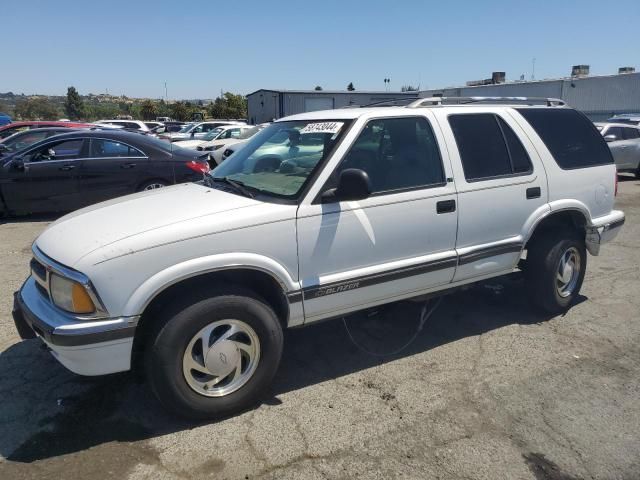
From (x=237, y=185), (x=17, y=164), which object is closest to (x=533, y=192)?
(x=237, y=185)

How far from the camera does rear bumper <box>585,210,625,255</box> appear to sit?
4.75 meters

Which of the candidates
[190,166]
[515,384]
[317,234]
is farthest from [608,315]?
[190,166]

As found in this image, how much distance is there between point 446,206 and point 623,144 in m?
13.6

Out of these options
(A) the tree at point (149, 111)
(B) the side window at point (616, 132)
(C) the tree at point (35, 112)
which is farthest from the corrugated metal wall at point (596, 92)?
(C) the tree at point (35, 112)

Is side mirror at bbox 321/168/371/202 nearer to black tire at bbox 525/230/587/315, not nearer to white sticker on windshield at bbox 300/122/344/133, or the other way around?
white sticker on windshield at bbox 300/122/344/133

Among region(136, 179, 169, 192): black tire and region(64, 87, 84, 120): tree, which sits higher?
region(64, 87, 84, 120): tree

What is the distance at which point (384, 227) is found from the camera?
3506 mm

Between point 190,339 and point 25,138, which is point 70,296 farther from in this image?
point 25,138

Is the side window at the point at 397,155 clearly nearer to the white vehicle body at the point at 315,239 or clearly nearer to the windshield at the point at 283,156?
the white vehicle body at the point at 315,239

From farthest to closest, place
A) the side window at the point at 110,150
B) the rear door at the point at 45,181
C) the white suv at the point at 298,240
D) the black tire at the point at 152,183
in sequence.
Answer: the black tire at the point at 152,183 < the side window at the point at 110,150 < the rear door at the point at 45,181 < the white suv at the point at 298,240

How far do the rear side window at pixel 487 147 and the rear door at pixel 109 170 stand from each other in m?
6.28

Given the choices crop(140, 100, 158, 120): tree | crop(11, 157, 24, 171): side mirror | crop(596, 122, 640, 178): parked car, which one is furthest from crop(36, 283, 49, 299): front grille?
crop(140, 100, 158, 120): tree

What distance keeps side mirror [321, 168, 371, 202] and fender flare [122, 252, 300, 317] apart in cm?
60

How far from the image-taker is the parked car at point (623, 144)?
47.6 ft
